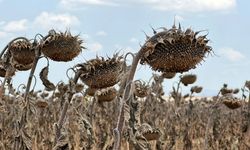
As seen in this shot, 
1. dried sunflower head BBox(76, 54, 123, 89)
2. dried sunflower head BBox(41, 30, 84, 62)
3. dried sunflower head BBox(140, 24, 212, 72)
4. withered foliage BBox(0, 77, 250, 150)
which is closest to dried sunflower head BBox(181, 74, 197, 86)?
withered foliage BBox(0, 77, 250, 150)

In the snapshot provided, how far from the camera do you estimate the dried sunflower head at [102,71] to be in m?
3.83

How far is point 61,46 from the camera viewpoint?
4227mm

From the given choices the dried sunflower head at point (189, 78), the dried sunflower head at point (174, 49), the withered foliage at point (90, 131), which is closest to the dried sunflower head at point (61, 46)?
the withered foliage at point (90, 131)

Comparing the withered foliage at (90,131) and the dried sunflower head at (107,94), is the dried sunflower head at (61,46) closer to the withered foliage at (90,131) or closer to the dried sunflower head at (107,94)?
the withered foliage at (90,131)

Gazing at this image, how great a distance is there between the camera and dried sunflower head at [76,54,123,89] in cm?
383

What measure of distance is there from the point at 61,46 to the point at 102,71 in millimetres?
541

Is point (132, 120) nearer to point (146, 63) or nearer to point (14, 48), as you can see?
point (146, 63)

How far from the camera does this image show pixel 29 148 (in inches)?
171

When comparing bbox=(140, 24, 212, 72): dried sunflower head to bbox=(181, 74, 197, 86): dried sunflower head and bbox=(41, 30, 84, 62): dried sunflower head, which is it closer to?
bbox=(41, 30, 84, 62): dried sunflower head

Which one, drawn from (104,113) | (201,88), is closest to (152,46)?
(104,113)

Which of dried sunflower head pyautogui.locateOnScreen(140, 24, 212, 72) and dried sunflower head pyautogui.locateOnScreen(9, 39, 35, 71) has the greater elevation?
dried sunflower head pyautogui.locateOnScreen(9, 39, 35, 71)

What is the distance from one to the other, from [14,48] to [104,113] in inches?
323

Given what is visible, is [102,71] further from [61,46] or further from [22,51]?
[22,51]

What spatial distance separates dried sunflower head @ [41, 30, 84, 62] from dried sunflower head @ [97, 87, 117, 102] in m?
2.11
